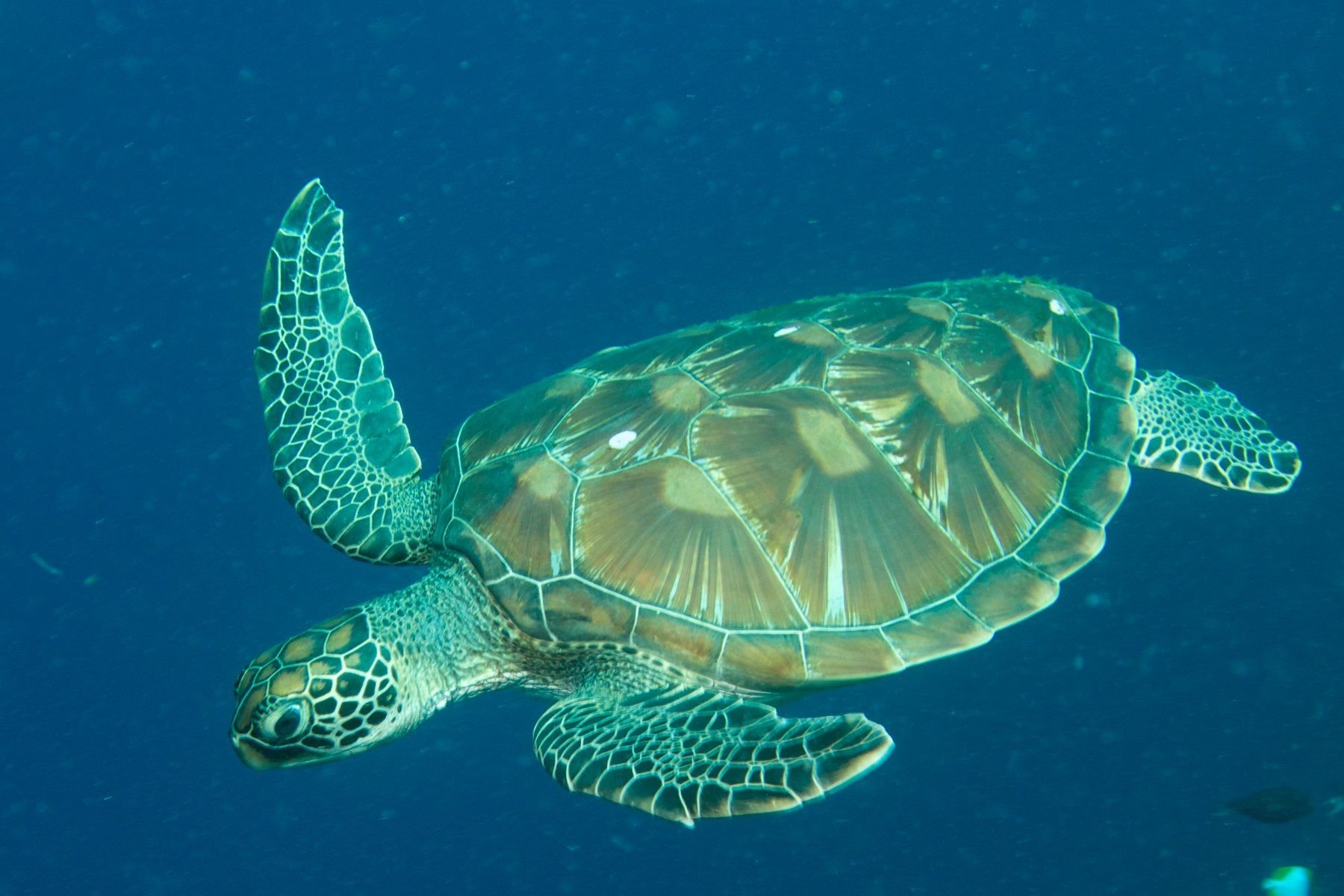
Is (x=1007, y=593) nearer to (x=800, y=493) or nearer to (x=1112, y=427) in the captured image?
(x=800, y=493)

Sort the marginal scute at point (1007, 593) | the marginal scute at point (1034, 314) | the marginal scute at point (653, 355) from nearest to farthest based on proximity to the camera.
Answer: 1. the marginal scute at point (1007, 593)
2. the marginal scute at point (653, 355)
3. the marginal scute at point (1034, 314)

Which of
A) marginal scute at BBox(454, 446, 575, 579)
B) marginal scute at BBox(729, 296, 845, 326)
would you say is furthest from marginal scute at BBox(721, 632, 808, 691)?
marginal scute at BBox(729, 296, 845, 326)

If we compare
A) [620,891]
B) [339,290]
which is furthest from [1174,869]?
[339,290]

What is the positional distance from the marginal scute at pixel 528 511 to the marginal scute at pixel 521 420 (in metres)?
0.14

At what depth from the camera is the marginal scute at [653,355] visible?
386cm

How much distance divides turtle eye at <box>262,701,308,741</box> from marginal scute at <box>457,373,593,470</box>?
1.28 metres

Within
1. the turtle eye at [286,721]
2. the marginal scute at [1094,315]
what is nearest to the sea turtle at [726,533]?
the turtle eye at [286,721]

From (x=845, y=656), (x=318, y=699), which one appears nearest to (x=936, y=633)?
(x=845, y=656)

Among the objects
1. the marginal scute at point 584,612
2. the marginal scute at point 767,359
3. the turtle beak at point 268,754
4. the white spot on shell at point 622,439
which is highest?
the marginal scute at point 767,359

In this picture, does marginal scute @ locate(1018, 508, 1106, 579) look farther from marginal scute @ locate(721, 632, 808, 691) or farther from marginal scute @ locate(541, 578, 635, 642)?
marginal scute @ locate(541, 578, 635, 642)

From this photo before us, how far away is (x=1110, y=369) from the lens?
14.0ft

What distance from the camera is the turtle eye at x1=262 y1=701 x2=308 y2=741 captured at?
3.17m

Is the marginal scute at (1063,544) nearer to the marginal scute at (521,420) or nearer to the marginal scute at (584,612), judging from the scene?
the marginal scute at (584,612)

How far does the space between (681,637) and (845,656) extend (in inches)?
25.9
